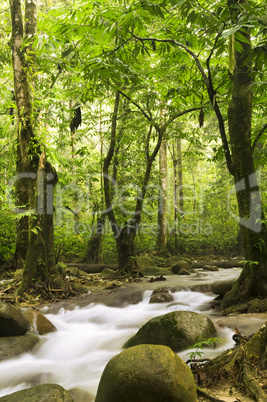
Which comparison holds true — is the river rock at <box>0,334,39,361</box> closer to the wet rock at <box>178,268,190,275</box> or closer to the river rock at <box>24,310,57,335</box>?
the river rock at <box>24,310,57,335</box>

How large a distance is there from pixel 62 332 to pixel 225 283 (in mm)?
3442

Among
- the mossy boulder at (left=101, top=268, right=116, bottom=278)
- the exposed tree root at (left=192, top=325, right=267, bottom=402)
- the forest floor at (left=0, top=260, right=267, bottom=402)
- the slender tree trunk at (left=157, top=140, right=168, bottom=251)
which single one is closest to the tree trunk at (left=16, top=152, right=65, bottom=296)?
the forest floor at (left=0, top=260, right=267, bottom=402)

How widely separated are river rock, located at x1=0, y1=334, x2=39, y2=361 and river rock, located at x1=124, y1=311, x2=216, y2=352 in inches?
63.9

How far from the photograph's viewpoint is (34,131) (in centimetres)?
793

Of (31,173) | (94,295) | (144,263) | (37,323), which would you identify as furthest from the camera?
Result: (144,263)

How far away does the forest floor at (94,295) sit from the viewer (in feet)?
9.30

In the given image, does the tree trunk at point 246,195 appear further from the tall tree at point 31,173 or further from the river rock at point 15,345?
the tall tree at point 31,173

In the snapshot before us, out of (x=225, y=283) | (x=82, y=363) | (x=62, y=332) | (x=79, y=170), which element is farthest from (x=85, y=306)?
(x=79, y=170)

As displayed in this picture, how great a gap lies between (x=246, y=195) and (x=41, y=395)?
446 centimetres

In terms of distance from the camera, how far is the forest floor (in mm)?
2836

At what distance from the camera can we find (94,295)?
8.12 m

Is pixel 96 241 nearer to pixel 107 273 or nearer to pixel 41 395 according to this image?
pixel 107 273

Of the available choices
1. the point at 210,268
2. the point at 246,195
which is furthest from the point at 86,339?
the point at 210,268

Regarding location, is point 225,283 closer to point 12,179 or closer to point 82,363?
point 82,363
